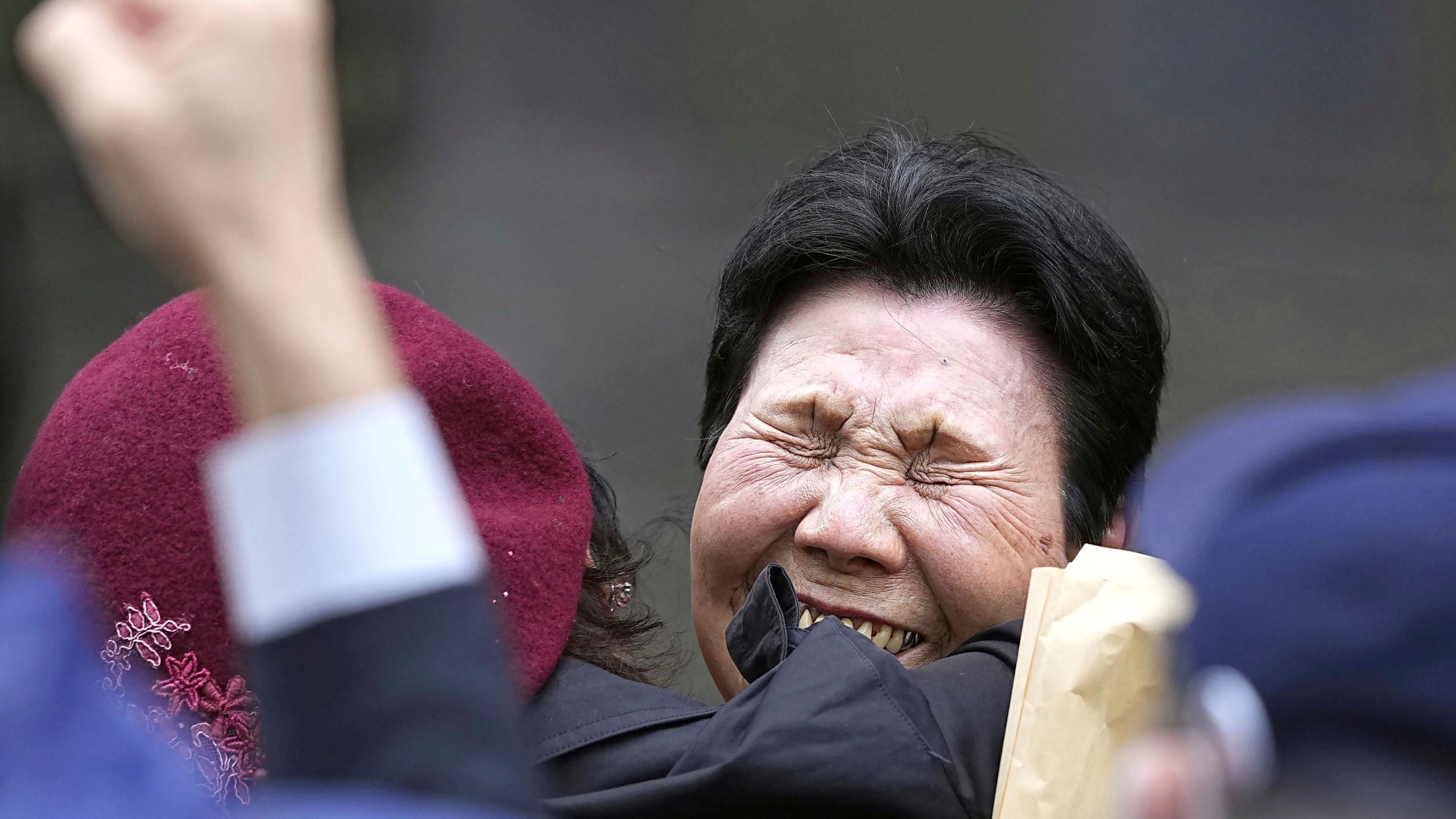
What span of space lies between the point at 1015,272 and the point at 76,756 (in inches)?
63.1

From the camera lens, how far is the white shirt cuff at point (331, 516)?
780mm

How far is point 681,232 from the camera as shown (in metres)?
4.40

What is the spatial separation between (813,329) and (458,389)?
28.2 inches

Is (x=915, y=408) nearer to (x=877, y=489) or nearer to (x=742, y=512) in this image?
(x=877, y=489)

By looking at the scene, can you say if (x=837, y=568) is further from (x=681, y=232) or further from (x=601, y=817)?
(x=681, y=232)

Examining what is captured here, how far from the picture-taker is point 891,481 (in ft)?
6.45

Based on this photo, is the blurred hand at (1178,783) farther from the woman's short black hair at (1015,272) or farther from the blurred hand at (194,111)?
the woman's short black hair at (1015,272)

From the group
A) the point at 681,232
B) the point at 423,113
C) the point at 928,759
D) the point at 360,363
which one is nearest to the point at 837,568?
the point at 928,759

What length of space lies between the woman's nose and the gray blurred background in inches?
83.5

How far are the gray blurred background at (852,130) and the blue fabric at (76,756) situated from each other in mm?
3270

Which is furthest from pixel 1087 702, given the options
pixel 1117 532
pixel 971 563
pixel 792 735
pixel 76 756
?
pixel 76 756

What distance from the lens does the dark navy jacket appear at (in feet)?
4.38

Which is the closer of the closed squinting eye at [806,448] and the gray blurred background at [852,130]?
the closed squinting eye at [806,448]

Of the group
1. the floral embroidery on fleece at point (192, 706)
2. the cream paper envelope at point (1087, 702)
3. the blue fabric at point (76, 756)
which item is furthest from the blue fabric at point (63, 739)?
the cream paper envelope at point (1087, 702)
